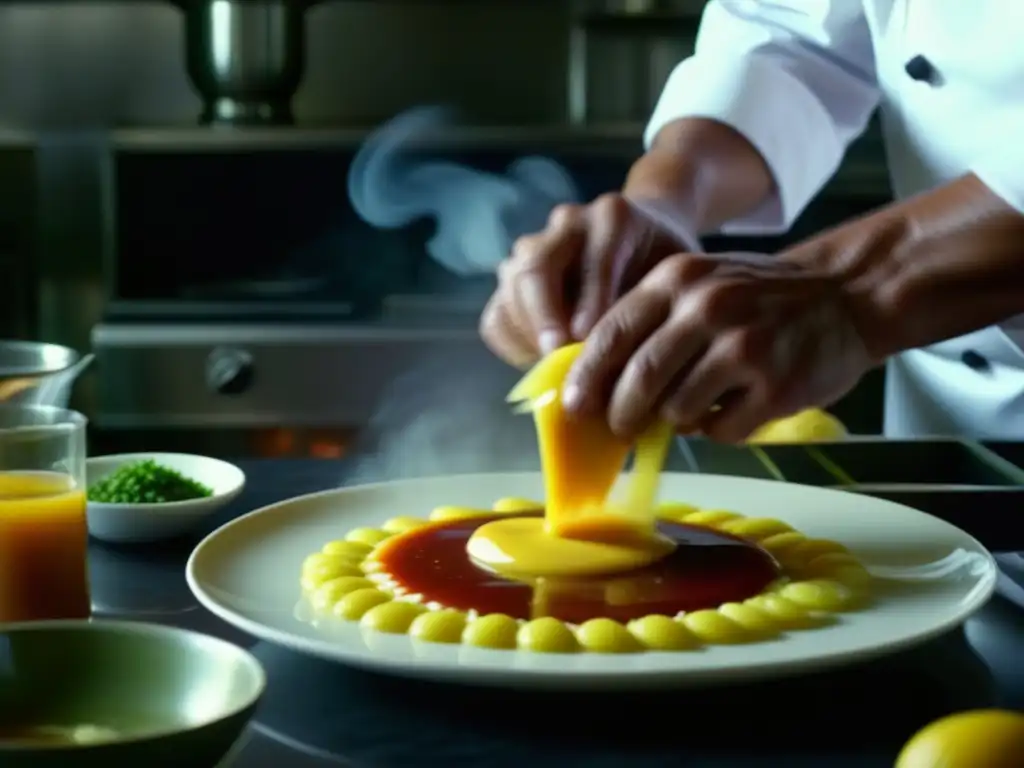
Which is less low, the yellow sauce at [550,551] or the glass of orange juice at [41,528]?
the glass of orange juice at [41,528]

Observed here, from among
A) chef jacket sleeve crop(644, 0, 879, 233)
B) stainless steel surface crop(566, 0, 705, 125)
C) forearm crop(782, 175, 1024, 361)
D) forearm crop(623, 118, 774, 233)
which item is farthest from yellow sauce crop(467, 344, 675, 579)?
stainless steel surface crop(566, 0, 705, 125)

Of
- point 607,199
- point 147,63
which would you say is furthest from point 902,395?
point 147,63

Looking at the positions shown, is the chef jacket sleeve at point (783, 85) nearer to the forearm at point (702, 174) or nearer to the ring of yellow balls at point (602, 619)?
the forearm at point (702, 174)

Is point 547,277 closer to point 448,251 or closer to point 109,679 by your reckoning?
point 109,679

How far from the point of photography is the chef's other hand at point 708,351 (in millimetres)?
1038

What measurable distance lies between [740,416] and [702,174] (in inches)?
21.8

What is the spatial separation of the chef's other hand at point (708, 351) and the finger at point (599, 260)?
146 mm

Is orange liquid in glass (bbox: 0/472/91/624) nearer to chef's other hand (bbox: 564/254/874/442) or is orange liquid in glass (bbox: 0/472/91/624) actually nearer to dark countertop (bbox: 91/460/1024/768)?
dark countertop (bbox: 91/460/1024/768)

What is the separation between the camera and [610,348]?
1040 millimetres

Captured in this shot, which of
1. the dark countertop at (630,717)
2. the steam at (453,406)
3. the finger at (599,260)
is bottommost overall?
the steam at (453,406)

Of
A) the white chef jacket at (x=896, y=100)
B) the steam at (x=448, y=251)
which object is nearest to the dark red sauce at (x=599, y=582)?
the steam at (x=448, y=251)

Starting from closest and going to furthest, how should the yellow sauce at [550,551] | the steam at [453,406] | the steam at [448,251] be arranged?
the yellow sauce at [550,551], the steam at [448,251], the steam at [453,406]

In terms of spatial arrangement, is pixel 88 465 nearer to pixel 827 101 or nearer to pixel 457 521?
pixel 457 521

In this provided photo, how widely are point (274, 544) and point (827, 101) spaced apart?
1060mm
